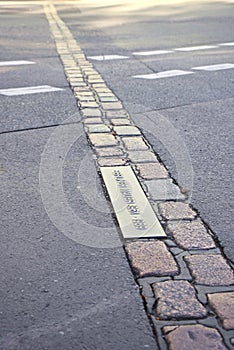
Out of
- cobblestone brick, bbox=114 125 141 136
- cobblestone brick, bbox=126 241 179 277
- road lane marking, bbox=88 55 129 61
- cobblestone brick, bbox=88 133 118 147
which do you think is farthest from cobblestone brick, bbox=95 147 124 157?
road lane marking, bbox=88 55 129 61

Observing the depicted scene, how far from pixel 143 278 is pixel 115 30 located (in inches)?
411

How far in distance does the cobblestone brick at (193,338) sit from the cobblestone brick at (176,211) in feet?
3.68

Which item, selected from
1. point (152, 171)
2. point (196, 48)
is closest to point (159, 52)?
point (196, 48)

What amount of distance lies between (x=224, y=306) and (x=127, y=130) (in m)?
2.91

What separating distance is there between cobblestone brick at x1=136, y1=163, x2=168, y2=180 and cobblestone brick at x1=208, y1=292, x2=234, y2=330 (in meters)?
1.57

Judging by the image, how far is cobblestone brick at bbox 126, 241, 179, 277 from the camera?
311 cm

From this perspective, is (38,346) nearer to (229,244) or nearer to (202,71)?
(229,244)

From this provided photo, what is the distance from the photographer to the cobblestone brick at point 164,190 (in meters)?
4.05

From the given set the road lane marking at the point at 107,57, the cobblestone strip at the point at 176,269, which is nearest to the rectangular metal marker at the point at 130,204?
the cobblestone strip at the point at 176,269

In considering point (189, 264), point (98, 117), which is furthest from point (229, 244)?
point (98, 117)

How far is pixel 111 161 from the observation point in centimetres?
473

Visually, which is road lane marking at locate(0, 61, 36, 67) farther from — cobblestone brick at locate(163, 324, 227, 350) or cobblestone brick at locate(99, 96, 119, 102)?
cobblestone brick at locate(163, 324, 227, 350)

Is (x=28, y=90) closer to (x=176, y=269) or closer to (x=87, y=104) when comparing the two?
(x=87, y=104)

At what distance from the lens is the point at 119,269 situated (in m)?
3.13
